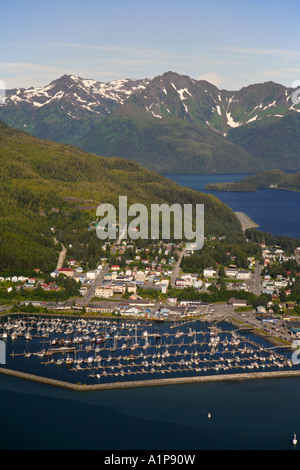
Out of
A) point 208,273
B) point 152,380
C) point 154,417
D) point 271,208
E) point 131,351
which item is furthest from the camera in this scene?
point 271,208

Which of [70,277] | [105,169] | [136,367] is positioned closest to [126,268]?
[70,277]

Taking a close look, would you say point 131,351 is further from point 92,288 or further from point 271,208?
point 271,208

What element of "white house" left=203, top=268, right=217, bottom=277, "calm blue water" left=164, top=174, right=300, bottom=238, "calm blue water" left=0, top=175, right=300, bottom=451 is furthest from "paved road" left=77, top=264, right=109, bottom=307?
"calm blue water" left=164, top=174, right=300, bottom=238

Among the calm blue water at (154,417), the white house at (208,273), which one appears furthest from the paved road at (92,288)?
the calm blue water at (154,417)

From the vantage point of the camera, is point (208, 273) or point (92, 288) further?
point (208, 273)

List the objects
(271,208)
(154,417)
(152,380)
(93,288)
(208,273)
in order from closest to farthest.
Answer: (154,417)
(152,380)
(93,288)
(208,273)
(271,208)

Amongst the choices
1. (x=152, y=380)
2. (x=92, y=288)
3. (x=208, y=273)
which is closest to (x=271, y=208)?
(x=208, y=273)

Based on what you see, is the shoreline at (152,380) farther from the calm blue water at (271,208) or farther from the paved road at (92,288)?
the calm blue water at (271,208)
